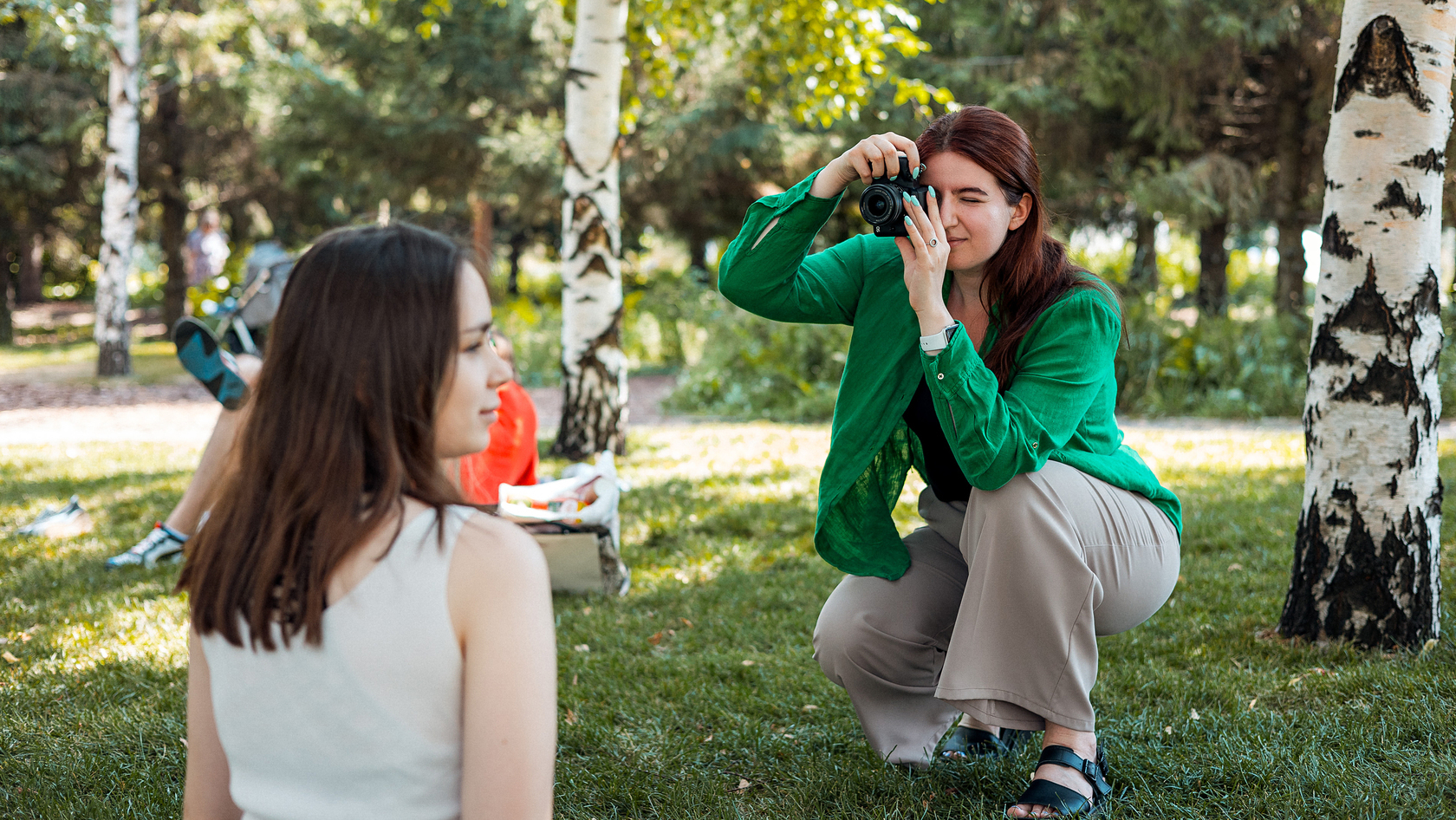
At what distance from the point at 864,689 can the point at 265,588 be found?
1.72 metres

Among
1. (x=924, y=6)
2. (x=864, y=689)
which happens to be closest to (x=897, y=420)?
(x=864, y=689)

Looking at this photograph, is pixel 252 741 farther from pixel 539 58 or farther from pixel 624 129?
pixel 539 58

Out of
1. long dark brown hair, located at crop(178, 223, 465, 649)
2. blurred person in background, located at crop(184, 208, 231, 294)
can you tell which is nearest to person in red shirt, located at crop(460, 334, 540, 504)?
long dark brown hair, located at crop(178, 223, 465, 649)

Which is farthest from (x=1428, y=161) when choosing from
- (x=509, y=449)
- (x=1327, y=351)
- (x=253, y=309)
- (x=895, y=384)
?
(x=253, y=309)

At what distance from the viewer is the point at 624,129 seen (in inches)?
294

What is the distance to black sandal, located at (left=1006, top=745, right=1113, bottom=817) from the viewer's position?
7.29 ft

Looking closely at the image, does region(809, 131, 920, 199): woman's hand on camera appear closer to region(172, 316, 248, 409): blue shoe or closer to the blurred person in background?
region(172, 316, 248, 409): blue shoe

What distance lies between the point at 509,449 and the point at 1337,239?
2889 mm

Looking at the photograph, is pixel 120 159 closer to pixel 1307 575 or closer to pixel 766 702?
pixel 766 702

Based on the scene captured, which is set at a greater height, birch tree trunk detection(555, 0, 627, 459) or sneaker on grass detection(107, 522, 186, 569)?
birch tree trunk detection(555, 0, 627, 459)

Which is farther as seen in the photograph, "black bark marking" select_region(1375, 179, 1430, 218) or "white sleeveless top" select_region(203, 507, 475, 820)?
"black bark marking" select_region(1375, 179, 1430, 218)

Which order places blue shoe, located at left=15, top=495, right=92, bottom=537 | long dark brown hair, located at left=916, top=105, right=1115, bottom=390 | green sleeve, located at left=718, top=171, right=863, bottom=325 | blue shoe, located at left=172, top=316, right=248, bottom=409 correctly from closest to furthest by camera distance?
long dark brown hair, located at left=916, top=105, right=1115, bottom=390, green sleeve, located at left=718, top=171, right=863, bottom=325, blue shoe, located at left=172, top=316, right=248, bottom=409, blue shoe, located at left=15, top=495, right=92, bottom=537

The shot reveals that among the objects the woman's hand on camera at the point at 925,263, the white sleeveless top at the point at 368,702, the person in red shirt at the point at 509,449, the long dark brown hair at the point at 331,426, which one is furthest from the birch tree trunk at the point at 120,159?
the white sleeveless top at the point at 368,702

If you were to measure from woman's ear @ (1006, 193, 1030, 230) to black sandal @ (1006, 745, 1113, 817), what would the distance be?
1154 mm
